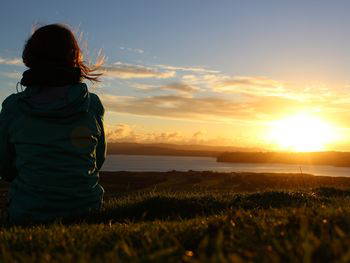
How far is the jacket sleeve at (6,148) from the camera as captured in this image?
689cm

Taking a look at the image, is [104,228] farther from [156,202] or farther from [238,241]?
[156,202]

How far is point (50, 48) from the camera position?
6.81 metres

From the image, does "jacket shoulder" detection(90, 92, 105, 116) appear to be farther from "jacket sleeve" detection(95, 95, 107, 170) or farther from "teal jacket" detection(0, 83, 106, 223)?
"teal jacket" detection(0, 83, 106, 223)

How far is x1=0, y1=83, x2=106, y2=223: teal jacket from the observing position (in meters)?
6.74

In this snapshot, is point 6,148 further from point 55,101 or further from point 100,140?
point 100,140

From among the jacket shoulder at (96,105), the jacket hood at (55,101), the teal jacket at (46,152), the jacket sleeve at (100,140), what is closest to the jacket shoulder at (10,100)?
the teal jacket at (46,152)

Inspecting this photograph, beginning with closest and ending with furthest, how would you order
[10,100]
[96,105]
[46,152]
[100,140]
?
1. [46,152]
2. [10,100]
3. [96,105]
4. [100,140]

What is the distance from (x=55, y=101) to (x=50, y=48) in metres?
0.77

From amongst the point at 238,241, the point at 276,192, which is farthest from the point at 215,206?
the point at 238,241

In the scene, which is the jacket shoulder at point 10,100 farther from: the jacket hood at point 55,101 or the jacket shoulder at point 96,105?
the jacket shoulder at point 96,105

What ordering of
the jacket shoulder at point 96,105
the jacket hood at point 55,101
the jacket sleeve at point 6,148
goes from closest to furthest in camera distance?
the jacket hood at point 55,101
the jacket sleeve at point 6,148
the jacket shoulder at point 96,105

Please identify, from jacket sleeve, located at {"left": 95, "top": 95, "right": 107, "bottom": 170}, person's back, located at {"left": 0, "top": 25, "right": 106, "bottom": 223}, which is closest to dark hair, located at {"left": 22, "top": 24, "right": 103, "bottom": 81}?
person's back, located at {"left": 0, "top": 25, "right": 106, "bottom": 223}

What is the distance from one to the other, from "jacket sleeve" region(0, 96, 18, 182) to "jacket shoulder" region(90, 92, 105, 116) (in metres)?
1.19

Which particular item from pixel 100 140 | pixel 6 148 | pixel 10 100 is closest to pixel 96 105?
pixel 100 140
